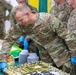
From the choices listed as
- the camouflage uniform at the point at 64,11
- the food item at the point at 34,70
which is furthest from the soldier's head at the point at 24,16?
the camouflage uniform at the point at 64,11

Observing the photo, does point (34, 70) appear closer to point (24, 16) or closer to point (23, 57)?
point (24, 16)

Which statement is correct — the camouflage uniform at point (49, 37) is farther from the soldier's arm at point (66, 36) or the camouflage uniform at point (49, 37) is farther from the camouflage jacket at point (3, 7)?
the camouflage jacket at point (3, 7)

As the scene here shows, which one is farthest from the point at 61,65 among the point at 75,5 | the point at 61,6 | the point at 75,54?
the point at 61,6

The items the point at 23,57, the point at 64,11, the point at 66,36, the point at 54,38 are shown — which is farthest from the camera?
the point at 64,11

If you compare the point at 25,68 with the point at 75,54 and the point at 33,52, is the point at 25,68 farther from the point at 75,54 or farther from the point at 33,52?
the point at 33,52

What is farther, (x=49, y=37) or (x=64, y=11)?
→ (x=64, y=11)

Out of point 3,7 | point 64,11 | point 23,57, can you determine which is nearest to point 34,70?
point 23,57

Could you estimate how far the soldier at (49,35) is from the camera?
2104 mm

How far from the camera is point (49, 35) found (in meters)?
2.29

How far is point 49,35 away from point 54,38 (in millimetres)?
66

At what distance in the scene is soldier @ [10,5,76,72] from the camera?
210cm

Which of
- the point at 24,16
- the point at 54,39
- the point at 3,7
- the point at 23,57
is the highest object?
the point at 24,16

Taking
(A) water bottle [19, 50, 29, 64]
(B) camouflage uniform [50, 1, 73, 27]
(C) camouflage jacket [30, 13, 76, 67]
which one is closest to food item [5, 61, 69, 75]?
(C) camouflage jacket [30, 13, 76, 67]

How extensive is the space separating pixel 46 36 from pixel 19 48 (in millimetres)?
611
